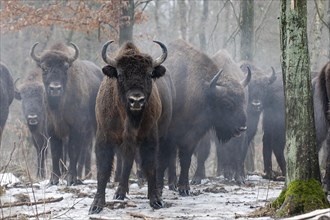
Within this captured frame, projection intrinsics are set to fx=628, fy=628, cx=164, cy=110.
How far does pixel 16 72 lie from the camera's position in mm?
29016

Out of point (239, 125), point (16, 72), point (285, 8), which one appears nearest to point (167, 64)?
point (239, 125)

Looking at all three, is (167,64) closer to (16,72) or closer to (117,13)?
(117,13)

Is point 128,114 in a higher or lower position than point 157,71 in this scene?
lower

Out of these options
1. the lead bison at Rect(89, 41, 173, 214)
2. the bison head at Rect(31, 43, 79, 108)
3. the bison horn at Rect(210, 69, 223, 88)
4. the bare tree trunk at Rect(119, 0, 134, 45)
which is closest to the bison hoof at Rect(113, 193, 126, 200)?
the lead bison at Rect(89, 41, 173, 214)

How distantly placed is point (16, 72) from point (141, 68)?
2213cm

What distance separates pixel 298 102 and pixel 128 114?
218cm

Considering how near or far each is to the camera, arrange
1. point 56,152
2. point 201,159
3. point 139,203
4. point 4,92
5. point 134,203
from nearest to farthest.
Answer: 1. point 134,203
2. point 139,203
3. point 56,152
4. point 201,159
5. point 4,92

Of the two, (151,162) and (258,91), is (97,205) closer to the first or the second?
(151,162)

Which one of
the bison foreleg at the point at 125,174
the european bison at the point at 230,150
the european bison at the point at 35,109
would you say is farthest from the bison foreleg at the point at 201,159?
the european bison at the point at 35,109

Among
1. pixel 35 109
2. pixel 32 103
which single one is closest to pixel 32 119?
pixel 35 109

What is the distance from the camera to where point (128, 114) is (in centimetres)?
804

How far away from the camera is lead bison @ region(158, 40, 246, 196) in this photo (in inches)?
420

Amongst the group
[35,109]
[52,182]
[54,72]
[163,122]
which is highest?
[54,72]

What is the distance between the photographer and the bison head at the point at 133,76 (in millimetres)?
7660
